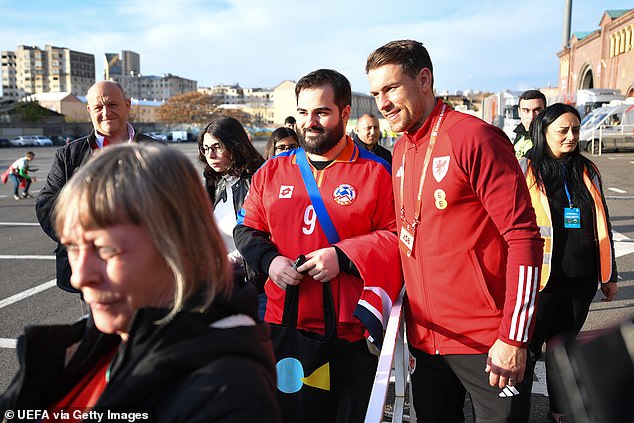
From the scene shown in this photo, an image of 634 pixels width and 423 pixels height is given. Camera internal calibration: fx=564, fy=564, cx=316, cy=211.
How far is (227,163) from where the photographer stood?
4121 millimetres

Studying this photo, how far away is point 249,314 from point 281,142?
14.5 feet

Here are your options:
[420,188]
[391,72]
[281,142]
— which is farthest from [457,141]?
[281,142]

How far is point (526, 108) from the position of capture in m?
6.70

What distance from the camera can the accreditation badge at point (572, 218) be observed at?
3.51 metres

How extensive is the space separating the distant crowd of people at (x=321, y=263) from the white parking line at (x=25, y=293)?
2936 millimetres

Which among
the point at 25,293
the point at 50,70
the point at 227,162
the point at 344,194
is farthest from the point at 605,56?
the point at 50,70

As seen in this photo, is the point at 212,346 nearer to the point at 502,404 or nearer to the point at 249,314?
the point at 249,314

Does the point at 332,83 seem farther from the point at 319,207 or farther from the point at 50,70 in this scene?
the point at 50,70

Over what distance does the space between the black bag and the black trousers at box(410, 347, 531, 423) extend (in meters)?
0.29

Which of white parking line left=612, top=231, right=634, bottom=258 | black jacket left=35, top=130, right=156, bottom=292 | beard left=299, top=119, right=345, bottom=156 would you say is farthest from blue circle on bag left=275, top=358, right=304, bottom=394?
white parking line left=612, top=231, right=634, bottom=258

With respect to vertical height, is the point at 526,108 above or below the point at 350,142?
above

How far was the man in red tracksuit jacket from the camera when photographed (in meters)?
2.21

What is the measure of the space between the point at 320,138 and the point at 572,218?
5.60 ft

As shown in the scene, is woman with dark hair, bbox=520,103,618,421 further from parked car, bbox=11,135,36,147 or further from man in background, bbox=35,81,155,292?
parked car, bbox=11,135,36,147
